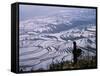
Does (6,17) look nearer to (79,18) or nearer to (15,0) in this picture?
(15,0)

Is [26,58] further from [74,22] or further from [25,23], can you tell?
[74,22]

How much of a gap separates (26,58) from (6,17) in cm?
46

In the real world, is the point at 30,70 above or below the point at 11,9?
below

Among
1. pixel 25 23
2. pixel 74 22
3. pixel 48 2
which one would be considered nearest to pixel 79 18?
pixel 74 22

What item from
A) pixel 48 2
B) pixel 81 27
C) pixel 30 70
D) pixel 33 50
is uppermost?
pixel 48 2

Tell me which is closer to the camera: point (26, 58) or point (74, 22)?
point (26, 58)

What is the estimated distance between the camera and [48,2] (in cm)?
306

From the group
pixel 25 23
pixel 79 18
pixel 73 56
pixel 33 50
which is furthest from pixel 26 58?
pixel 79 18

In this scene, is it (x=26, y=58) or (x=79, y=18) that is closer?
(x=26, y=58)

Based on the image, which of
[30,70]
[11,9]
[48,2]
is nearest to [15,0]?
[11,9]

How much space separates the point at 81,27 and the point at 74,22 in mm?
104

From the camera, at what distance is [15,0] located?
116 inches

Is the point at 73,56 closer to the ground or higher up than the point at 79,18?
closer to the ground

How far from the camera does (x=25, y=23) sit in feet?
9.48
